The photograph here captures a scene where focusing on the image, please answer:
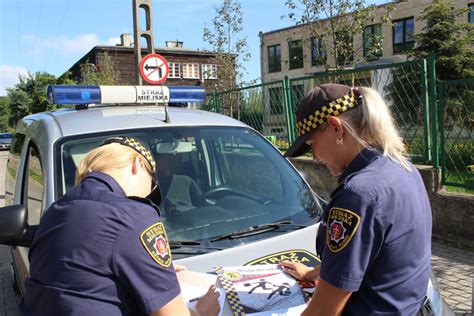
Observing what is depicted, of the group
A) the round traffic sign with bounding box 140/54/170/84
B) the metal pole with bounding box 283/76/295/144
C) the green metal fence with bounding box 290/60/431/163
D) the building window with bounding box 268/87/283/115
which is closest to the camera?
the green metal fence with bounding box 290/60/431/163

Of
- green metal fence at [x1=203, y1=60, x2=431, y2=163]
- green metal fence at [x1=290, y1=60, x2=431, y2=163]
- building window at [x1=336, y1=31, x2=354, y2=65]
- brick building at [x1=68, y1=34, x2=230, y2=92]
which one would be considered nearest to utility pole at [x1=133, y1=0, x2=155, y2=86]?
green metal fence at [x1=203, y1=60, x2=431, y2=163]

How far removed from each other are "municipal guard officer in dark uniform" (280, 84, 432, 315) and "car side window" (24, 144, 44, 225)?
1.77 m

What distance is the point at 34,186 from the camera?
2.84 metres

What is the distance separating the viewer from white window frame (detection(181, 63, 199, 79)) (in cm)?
4219

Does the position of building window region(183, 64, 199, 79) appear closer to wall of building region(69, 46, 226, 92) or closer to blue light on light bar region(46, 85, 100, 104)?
wall of building region(69, 46, 226, 92)

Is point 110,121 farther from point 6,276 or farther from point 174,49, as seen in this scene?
point 174,49

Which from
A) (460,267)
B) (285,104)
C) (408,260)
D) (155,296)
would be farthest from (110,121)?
(285,104)

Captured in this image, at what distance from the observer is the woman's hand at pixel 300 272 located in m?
1.78

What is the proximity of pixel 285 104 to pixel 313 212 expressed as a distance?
509cm

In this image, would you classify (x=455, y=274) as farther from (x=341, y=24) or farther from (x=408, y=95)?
(x=341, y=24)

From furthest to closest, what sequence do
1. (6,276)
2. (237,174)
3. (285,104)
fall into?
(285,104)
(6,276)
(237,174)

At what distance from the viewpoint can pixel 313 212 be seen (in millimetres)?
2672

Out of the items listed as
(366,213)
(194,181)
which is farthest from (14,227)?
(366,213)

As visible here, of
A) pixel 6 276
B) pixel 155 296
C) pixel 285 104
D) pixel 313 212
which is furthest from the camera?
pixel 285 104
